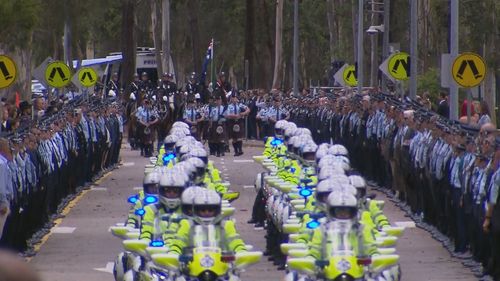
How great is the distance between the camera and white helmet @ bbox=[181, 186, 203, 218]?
40.6 feet

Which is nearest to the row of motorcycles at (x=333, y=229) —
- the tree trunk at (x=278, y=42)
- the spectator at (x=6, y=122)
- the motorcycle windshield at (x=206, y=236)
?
the motorcycle windshield at (x=206, y=236)

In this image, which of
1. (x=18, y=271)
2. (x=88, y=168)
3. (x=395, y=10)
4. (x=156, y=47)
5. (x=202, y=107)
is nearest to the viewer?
(x=18, y=271)

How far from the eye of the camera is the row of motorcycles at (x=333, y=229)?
11663 mm

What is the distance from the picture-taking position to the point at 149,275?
1287 centimetres

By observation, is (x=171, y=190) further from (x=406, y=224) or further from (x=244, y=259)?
(x=406, y=224)

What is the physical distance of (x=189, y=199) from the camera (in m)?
12.4

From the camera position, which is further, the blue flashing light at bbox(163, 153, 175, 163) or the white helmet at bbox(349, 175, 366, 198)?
the blue flashing light at bbox(163, 153, 175, 163)

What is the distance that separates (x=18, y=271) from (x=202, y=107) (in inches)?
1781

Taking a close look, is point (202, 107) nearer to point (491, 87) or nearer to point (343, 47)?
point (491, 87)

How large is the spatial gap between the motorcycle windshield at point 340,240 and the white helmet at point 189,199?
1197 mm

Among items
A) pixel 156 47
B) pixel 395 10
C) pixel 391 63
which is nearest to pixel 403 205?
pixel 391 63

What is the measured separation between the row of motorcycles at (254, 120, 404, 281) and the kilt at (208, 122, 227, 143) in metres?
26.9

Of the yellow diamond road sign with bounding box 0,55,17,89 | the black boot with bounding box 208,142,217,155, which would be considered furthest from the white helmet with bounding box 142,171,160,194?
the black boot with bounding box 208,142,217,155

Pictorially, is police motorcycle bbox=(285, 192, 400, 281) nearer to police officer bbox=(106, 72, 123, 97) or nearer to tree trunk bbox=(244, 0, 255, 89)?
police officer bbox=(106, 72, 123, 97)
